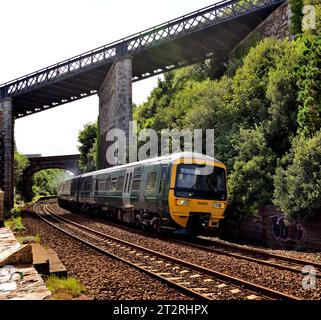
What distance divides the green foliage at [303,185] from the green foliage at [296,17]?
38.3 feet

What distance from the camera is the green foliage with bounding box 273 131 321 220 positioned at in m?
12.9

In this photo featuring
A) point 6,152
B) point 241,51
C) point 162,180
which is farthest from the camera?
point 6,152

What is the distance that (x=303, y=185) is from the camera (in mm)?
13109

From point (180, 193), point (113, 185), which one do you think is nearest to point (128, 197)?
point (113, 185)

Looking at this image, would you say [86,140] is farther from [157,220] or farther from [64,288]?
[64,288]

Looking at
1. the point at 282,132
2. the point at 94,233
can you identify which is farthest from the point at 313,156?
the point at 94,233

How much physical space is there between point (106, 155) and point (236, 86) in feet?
58.9

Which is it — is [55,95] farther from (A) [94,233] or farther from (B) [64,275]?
(B) [64,275]

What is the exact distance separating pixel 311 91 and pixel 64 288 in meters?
12.7

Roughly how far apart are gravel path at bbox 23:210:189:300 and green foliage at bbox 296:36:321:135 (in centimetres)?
953

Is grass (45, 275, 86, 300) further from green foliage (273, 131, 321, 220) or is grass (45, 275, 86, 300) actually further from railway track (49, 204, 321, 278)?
green foliage (273, 131, 321, 220)

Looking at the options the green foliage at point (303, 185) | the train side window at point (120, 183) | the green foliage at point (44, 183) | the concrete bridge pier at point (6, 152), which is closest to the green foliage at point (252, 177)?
the green foliage at point (303, 185)

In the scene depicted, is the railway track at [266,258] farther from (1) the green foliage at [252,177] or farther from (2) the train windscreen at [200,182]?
(1) the green foliage at [252,177]

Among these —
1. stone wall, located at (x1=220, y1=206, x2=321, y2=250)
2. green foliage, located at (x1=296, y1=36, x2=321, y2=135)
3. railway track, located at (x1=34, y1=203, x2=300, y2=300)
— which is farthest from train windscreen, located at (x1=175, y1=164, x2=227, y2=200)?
green foliage, located at (x1=296, y1=36, x2=321, y2=135)
